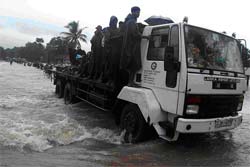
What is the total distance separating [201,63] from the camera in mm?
4750

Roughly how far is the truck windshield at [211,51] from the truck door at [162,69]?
0.26 meters

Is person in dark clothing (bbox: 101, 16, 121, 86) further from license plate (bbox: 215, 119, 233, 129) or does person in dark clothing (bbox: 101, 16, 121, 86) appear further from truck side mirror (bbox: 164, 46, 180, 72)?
license plate (bbox: 215, 119, 233, 129)

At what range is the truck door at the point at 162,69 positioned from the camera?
15.6ft

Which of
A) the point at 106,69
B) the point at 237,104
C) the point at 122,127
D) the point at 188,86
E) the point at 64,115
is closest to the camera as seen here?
the point at 188,86

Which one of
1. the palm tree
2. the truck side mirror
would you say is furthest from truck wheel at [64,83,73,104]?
the palm tree

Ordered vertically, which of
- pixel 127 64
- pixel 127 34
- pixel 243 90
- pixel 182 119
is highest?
pixel 127 34

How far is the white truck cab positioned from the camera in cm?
461

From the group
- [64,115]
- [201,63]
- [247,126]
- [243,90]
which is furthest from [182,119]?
[64,115]

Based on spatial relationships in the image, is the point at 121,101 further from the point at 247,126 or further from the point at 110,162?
the point at 247,126

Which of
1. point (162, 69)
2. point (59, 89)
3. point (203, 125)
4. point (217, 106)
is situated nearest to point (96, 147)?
point (162, 69)

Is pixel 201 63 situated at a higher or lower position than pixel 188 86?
higher

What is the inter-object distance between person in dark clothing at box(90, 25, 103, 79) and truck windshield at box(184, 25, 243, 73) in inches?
124

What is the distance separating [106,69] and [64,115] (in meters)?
2.67

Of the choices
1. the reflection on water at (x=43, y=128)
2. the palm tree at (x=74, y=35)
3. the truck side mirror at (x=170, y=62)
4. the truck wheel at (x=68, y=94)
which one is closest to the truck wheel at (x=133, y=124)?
the reflection on water at (x=43, y=128)
